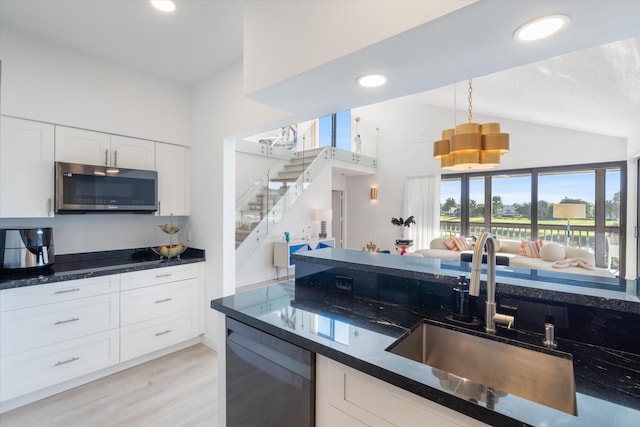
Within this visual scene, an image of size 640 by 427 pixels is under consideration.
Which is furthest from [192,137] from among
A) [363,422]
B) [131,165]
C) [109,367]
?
[363,422]

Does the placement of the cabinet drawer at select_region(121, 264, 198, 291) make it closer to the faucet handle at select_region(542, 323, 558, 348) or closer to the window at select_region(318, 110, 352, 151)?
the faucet handle at select_region(542, 323, 558, 348)

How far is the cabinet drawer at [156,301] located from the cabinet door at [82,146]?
123cm

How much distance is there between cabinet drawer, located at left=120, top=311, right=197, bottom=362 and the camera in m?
2.58

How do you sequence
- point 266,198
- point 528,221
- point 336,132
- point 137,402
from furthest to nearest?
point 336,132 → point 528,221 → point 266,198 → point 137,402

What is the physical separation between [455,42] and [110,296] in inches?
118

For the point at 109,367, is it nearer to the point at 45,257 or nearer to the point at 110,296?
the point at 110,296

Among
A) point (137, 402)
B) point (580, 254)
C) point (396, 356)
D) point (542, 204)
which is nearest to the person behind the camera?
point (396, 356)

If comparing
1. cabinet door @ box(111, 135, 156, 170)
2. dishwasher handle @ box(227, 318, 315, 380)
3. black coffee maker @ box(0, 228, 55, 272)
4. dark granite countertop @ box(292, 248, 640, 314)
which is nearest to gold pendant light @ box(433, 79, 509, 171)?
dark granite countertop @ box(292, 248, 640, 314)

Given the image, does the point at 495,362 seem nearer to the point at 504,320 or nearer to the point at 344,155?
the point at 504,320

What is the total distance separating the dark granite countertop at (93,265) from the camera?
85.0 inches

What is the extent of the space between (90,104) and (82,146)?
0.38 metres

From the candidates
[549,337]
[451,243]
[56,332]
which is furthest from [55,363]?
[451,243]

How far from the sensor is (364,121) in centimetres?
838

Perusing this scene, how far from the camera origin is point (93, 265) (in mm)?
2621
